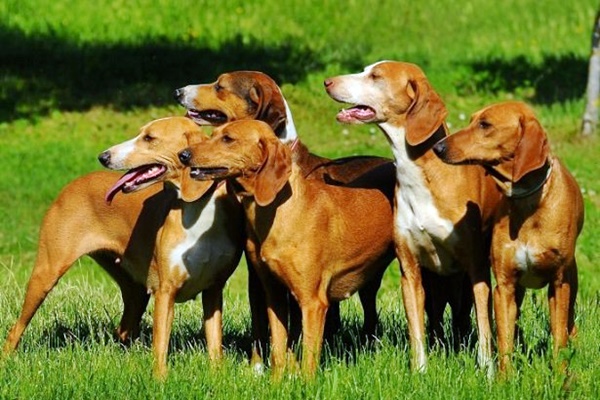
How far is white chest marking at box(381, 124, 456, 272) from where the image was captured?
27.0ft

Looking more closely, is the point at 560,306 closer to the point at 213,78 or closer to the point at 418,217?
the point at 418,217

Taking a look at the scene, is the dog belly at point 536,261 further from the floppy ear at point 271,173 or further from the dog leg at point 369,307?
the dog leg at point 369,307

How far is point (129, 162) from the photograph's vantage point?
842cm

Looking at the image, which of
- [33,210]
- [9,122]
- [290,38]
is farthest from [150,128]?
[290,38]

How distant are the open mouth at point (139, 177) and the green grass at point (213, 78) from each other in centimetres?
110

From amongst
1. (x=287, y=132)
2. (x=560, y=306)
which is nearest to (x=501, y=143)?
(x=560, y=306)

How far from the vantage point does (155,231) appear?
8.88 meters

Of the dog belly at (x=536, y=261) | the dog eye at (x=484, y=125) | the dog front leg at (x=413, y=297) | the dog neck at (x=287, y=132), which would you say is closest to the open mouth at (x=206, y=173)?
the dog neck at (x=287, y=132)

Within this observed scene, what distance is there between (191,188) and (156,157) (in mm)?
305

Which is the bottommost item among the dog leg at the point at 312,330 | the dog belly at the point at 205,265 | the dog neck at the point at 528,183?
the dog leg at the point at 312,330

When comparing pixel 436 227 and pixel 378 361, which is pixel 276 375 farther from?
pixel 436 227

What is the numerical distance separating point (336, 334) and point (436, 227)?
69.5 inches

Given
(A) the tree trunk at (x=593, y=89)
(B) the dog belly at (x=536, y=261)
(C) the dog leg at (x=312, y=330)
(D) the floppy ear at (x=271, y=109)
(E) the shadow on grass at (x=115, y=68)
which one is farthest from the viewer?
(E) the shadow on grass at (x=115, y=68)

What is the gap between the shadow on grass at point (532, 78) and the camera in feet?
65.1
